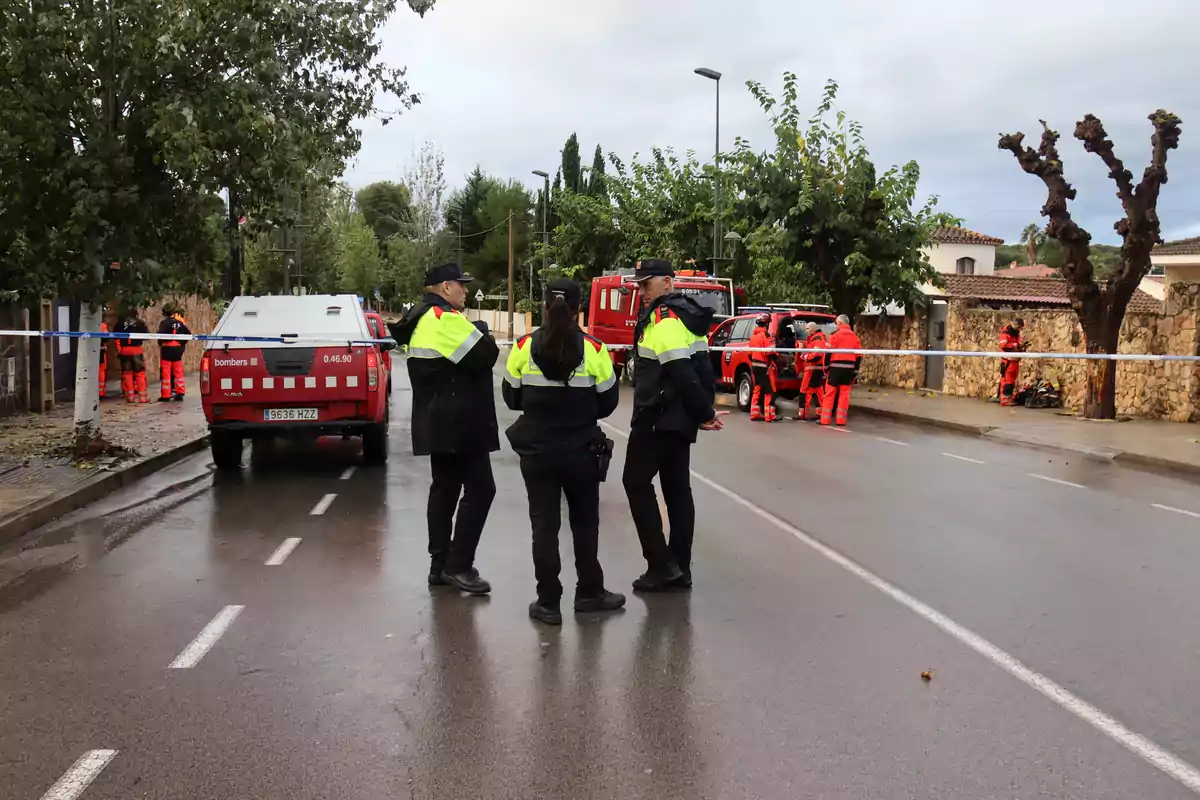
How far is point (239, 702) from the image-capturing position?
4.67 meters

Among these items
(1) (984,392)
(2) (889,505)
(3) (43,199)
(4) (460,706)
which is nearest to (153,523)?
(3) (43,199)

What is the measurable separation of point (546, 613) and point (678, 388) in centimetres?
150

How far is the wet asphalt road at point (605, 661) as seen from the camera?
398 centimetres

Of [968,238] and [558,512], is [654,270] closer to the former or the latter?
[558,512]

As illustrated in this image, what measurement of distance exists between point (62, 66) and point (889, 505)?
898 centimetres

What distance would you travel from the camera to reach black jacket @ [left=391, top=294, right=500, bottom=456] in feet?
21.1

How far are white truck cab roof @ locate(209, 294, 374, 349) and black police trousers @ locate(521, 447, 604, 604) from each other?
6.33 m

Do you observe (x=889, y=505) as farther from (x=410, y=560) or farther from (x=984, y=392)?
(x=984, y=392)

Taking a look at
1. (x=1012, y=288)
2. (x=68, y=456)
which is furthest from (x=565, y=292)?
(x=1012, y=288)

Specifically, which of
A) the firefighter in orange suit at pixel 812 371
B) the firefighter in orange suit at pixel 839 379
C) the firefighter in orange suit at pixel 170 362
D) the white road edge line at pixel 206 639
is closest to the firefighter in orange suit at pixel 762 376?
the firefighter in orange suit at pixel 812 371

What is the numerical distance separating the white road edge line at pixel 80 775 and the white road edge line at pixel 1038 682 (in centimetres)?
383

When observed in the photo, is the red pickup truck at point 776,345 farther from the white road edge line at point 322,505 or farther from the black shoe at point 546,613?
the black shoe at point 546,613

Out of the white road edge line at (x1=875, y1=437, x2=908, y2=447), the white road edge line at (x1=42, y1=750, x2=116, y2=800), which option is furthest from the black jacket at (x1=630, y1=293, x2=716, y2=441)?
the white road edge line at (x1=875, y1=437, x2=908, y2=447)

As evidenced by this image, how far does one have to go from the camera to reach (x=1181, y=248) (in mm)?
27891
